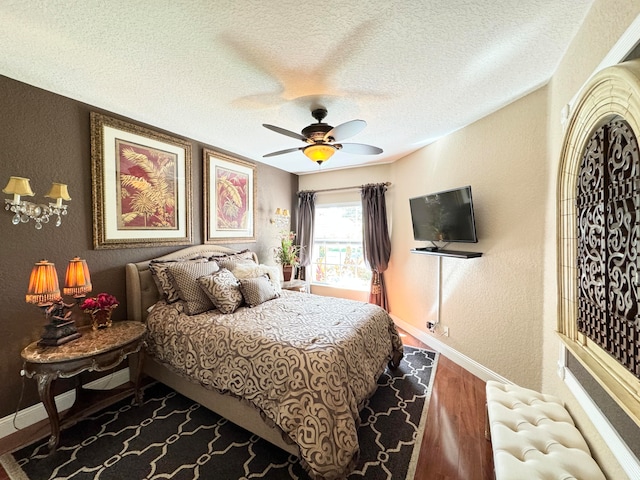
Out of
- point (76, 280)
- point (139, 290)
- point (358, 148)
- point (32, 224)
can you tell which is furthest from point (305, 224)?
point (32, 224)

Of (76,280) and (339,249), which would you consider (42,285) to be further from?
(339,249)

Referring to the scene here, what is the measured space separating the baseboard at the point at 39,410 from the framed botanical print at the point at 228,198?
5.79 ft

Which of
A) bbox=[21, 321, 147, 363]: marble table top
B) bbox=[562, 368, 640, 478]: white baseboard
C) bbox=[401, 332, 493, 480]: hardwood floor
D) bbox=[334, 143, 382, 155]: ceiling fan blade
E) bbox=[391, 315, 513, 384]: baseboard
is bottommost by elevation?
bbox=[401, 332, 493, 480]: hardwood floor

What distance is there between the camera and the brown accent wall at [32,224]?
1907 millimetres

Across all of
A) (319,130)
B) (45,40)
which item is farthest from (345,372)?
(45,40)

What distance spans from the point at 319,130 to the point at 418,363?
109 inches

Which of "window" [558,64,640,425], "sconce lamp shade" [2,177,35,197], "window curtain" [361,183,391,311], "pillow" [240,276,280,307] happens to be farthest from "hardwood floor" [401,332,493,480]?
"sconce lamp shade" [2,177,35,197]

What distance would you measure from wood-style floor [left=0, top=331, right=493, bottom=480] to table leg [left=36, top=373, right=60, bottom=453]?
22cm

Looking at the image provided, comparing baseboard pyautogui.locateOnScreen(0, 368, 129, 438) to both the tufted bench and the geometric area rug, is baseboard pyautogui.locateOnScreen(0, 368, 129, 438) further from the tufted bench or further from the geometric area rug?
the tufted bench

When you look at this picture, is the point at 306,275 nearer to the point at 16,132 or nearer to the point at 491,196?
the point at 491,196

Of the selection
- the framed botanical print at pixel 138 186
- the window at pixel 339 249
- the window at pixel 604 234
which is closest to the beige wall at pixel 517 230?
the window at pixel 604 234

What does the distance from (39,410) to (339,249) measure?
4.09 meters

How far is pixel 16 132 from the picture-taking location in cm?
194

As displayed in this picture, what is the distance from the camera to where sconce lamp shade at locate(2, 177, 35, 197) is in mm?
1776
